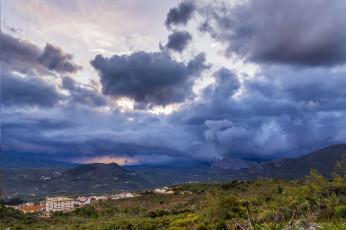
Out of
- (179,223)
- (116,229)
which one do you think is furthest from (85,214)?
(179,223)

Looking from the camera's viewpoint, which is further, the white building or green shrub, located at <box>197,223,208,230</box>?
the white building

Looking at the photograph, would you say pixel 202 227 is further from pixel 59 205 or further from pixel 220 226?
pixel 59 205

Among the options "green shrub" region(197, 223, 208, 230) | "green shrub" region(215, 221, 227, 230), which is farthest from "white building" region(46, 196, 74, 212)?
"green shrub" region(215, 221, 227, 230)

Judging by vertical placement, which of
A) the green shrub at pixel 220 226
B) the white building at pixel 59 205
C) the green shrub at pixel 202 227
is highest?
the green shrub at pixel 220 226

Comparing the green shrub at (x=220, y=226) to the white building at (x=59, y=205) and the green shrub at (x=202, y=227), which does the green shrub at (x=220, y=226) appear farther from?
the white building at (x=59, y=205)

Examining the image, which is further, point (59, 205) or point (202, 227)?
point (59, 205)

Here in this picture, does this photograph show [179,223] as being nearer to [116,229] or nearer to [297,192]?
[116,229]

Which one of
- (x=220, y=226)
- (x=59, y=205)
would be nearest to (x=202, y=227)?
(x=220, y=226)

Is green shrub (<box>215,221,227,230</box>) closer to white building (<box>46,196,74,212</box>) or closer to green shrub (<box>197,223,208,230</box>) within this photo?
green shrub (<box>197,223,208,230</box>)

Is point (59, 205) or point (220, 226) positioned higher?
point (220, 226)

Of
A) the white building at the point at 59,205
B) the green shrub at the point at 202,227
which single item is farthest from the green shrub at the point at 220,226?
the white building at the point at 59,205

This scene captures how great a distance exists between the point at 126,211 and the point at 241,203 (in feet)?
115

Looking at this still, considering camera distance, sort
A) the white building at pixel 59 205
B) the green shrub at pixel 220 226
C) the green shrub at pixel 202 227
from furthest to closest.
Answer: the white building at pixel 59 205, the green shrub at pixel 202 227, the green shrub at pixel 220 226

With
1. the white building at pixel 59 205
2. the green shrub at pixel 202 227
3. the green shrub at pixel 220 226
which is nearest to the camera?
the green shrub at pixel 220 226
